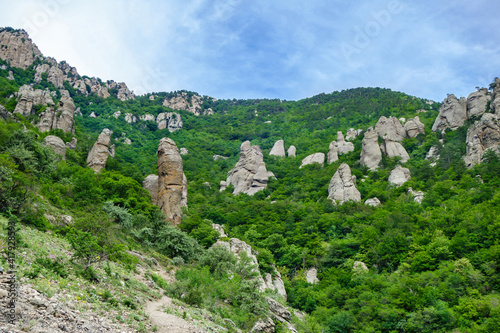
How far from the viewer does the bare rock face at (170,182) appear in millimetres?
39656

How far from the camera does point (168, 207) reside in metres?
39.6

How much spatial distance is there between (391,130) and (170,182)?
5837 cm

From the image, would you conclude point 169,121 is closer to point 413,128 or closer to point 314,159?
point 314,159

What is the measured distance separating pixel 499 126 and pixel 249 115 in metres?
90.8

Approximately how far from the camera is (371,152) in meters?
74.2

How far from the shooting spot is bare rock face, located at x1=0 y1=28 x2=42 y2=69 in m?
110

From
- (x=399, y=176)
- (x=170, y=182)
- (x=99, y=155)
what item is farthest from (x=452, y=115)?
(x=99, y=155)

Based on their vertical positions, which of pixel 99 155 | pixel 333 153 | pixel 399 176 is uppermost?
pixel 333 153

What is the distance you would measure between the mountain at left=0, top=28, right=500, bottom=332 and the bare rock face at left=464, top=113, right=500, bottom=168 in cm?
24

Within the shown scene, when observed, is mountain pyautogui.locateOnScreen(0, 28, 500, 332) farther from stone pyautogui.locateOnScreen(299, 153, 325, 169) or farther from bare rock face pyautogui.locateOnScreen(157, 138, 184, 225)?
stone pyautogui.locateOnScreen(299, 153, 325, 169)

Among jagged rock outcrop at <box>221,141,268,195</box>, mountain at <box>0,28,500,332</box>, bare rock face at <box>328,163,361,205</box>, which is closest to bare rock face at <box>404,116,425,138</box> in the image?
mountain at <box>0,28,500,332</box>

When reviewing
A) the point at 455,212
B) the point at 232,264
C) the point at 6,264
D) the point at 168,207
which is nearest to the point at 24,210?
the point at 6,264

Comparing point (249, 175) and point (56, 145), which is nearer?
point (56, 145)

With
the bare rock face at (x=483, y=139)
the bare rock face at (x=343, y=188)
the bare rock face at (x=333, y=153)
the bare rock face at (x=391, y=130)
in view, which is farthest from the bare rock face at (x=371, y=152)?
the bare rock face at (x=483, y=139)
